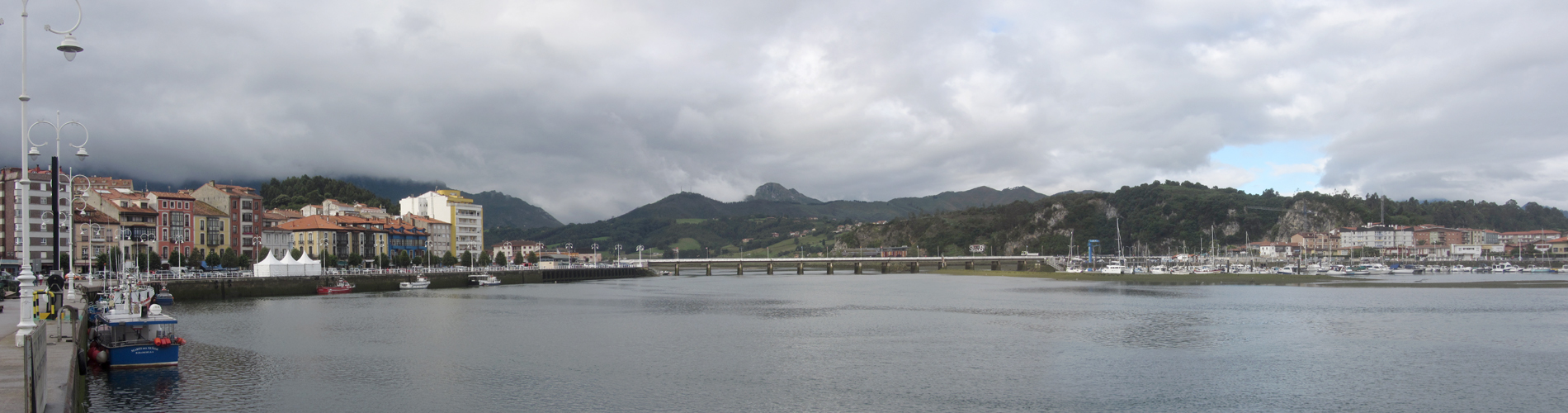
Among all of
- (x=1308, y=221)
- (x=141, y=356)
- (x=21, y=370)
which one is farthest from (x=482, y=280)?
(x=1308, y=221)

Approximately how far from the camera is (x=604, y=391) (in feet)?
80.7

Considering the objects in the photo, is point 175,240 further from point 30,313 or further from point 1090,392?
point 1090,392

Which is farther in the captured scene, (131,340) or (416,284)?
(416,284)

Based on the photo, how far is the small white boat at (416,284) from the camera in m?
85.6

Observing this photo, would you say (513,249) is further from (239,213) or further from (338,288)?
(338,288)

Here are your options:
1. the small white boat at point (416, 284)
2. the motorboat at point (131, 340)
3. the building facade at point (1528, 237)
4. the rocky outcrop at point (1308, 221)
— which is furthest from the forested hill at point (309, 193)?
the building facade at point (1528, 237)

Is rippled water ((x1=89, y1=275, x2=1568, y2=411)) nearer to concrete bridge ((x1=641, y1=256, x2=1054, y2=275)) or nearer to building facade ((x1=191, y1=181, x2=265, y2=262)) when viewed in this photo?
building facade ((x1=191, y1=181, x2=265, y2=262))

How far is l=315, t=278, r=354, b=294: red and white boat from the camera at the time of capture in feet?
247

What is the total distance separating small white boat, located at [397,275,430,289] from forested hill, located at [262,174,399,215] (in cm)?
6907

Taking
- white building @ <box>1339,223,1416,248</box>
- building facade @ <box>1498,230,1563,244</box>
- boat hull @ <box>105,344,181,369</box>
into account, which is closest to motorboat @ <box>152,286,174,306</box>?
boat hull @ <box>105,344,181,369</box>

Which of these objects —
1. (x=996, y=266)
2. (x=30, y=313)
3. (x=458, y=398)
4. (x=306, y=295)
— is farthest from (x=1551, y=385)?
(x=996, y=266)

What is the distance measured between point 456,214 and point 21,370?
129 meters

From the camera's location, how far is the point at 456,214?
142m

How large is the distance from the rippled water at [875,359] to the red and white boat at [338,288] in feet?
70.7
